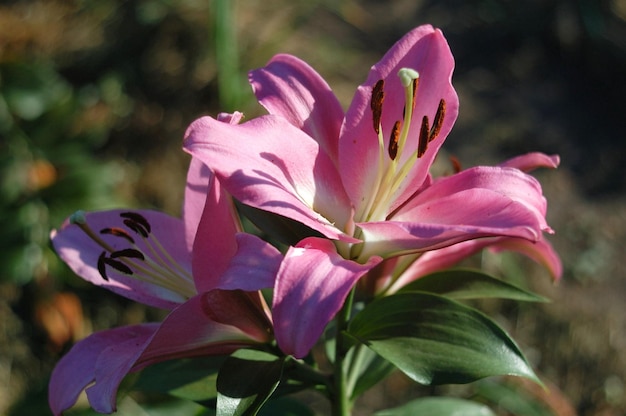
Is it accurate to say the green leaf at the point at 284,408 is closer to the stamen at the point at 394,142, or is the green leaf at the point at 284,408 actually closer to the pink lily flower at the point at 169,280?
the pink lily flower at the point at 169,280

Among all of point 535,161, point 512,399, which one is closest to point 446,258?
point 535,161

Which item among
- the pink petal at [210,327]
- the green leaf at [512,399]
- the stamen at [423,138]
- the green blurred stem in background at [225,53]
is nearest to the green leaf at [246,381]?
the pink petal at [210,327]

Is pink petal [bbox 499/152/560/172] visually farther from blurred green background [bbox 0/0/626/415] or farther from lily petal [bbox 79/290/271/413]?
blurred green background [bbox 0/0/626/415]

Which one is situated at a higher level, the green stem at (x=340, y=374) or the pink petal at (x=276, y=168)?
the pink petal at (x=276, y=168)

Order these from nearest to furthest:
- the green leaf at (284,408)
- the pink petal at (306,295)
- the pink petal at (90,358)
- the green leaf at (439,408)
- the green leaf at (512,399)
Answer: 1. the pink petal at (306,295)
2. the pink petal at (90,358)
3. the green leaf at (284,408)
4. the green leaf at (439,408)
5. the green leaf at (512,399)

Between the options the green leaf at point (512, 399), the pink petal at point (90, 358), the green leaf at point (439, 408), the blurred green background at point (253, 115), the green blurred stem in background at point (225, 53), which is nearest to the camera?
the pink petal at point (90, 358)

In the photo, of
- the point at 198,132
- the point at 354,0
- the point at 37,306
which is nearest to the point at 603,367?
the point at 37,306

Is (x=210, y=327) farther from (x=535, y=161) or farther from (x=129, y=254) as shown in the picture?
(x=535, y=161)
